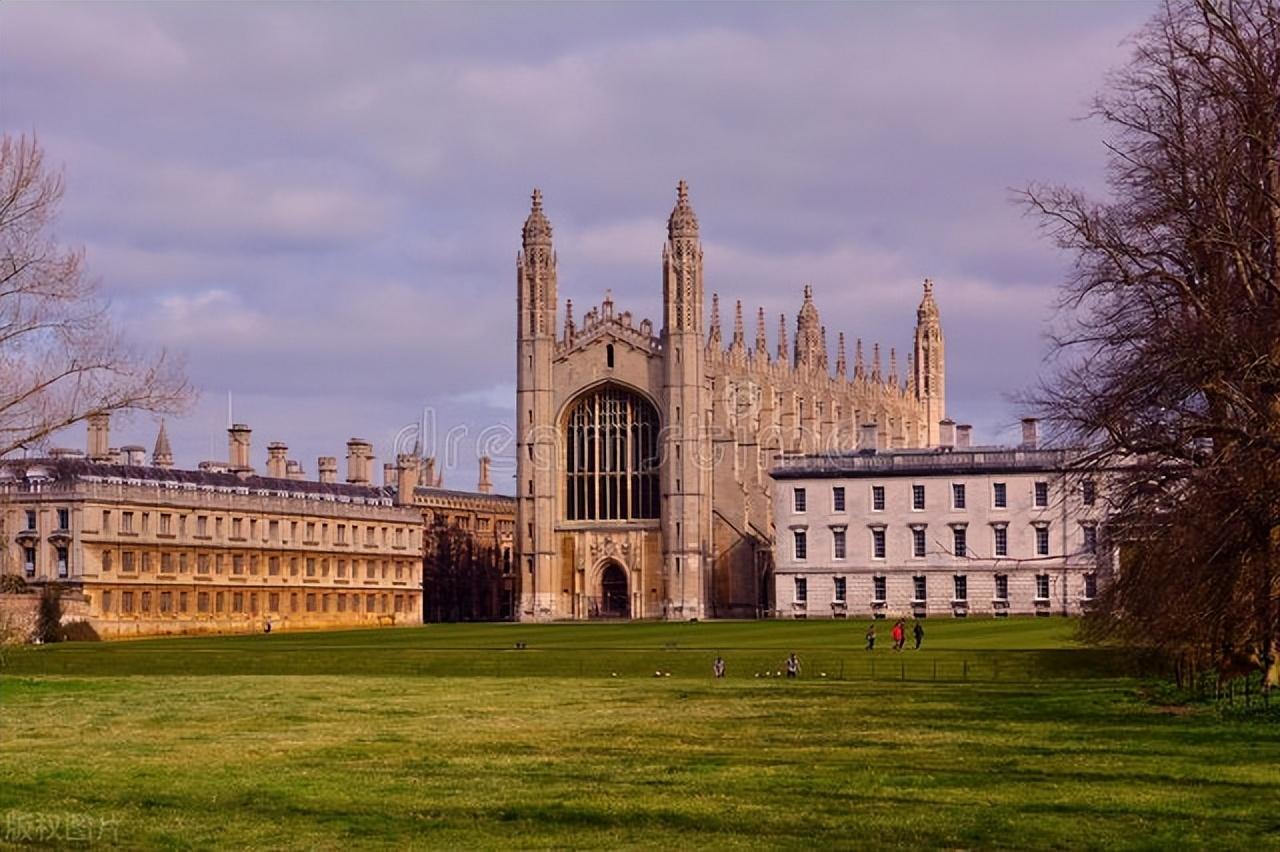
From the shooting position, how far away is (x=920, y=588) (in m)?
99.8

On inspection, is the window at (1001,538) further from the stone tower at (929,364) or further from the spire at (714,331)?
the stone tower at (929,364)

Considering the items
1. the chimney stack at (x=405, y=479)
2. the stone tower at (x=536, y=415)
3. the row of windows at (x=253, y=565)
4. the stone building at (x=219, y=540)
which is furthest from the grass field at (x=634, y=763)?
the chimney stack at (x=405, y=479)

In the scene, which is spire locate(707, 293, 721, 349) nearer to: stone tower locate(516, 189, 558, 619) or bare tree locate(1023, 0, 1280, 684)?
stone tower locate(516, 189, 558, 619)

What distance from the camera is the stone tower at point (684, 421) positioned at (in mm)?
107562

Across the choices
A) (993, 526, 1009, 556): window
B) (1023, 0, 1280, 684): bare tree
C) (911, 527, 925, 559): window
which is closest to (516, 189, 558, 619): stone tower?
(911, 527, 925, 559): window

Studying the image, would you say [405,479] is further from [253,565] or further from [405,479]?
[253,565]

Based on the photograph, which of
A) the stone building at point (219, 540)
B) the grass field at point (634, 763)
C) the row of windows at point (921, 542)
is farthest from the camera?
the row of windows at point (921, 542)

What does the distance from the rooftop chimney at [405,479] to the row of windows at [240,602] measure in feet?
22.5

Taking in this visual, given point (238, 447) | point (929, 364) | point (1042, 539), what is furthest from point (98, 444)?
point (929, 364)

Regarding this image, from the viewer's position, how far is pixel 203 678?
51.4 meters

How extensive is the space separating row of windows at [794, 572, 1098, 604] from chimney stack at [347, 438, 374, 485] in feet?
94.5

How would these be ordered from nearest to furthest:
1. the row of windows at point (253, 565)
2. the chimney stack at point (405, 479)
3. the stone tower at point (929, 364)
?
the row of windows at point (253, 565) → the chimney stack at point (405, 479) → the stone tower at point (929, 364)

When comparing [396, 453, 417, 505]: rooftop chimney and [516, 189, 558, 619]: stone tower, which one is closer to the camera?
[516, 189, 558, 619]: stone tower

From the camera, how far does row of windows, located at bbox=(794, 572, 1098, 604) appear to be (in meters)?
97.1
